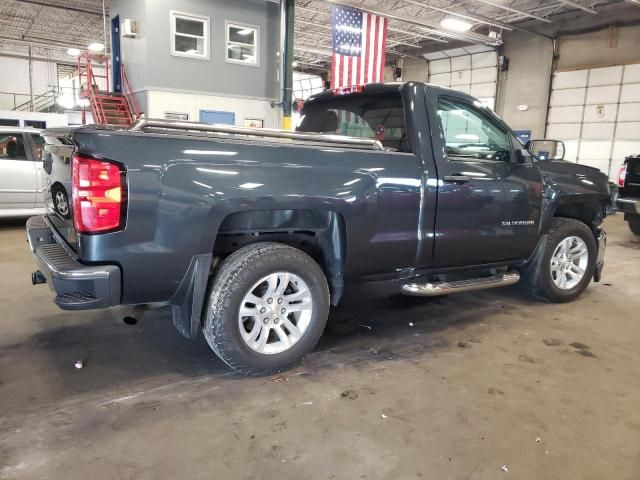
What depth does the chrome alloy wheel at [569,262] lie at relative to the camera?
4641mm

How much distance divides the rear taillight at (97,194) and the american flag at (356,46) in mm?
10159

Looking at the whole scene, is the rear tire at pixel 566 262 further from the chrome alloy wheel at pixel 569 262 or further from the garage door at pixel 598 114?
the garage door at pixel 598 114

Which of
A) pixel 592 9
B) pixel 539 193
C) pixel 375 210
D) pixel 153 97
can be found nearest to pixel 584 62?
pixel 592 9

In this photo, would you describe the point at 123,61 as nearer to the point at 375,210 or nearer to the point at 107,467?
the point at 375,210

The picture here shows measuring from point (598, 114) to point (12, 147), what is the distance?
660 inches

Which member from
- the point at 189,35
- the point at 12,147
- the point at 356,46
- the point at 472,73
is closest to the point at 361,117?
the point at 12,147

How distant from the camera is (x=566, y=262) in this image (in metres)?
4.73

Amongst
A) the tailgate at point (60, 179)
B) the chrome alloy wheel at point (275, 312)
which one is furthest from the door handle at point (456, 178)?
the tailgate at point (60, 179)

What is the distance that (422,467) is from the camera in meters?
2.23

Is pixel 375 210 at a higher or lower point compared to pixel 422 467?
higher

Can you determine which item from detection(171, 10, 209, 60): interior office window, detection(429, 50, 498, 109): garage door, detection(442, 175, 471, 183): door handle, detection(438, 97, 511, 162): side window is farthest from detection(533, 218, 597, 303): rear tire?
detection(429, 50, 498, 109): garage door

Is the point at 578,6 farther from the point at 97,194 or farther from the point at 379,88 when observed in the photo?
the point at 97,194

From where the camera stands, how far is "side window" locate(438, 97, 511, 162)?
12.2ft

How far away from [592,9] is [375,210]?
1649cm
